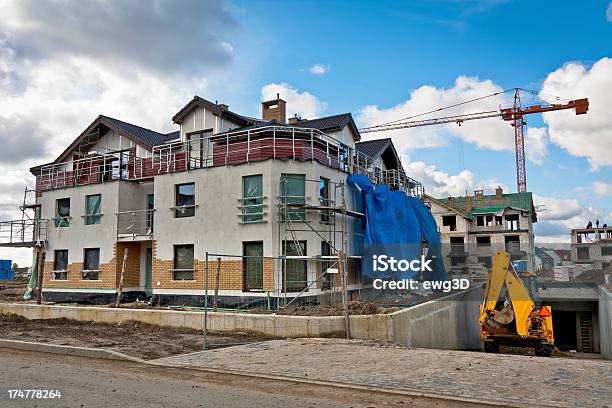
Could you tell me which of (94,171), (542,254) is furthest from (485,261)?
(94,171)

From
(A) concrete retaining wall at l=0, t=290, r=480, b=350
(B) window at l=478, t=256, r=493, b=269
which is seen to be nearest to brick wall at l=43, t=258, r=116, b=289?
(A) concrete retaining wall at l=0, t=290, r=480, b=350

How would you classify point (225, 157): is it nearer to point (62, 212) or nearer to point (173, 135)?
point (173, 135)

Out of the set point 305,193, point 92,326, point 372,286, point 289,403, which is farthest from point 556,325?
point 289,403

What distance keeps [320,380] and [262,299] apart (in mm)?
10726

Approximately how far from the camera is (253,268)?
1991cm

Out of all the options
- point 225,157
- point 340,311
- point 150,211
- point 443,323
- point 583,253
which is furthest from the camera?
point 583,253

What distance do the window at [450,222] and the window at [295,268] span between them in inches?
1837

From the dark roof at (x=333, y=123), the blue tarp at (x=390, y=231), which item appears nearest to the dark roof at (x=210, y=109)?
the dark roof at (x=333, y=123)

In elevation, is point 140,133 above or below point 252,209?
above

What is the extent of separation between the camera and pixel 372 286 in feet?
72.6

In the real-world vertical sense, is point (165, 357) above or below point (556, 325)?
above

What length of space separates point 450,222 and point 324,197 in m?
45.5

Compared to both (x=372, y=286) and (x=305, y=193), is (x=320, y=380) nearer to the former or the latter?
(x=305, y=193)

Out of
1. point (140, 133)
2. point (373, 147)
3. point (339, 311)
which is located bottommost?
point (339, 311)
